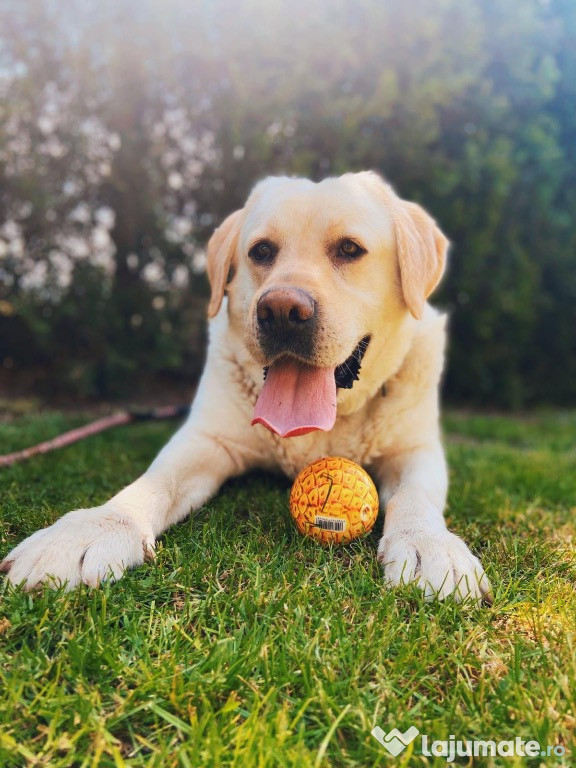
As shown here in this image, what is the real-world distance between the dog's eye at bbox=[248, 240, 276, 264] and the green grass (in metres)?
1.11

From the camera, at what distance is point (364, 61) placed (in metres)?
5.55

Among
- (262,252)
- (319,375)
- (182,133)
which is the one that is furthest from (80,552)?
(182,133)

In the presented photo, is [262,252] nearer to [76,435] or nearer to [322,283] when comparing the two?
[322,283]

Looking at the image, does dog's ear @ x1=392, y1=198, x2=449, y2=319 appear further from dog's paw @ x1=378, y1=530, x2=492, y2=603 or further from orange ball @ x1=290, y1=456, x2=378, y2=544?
dog's paw @ x1=378, y1=530, x2=492, y2=603

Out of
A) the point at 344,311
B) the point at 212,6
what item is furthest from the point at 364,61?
the point at 344,311

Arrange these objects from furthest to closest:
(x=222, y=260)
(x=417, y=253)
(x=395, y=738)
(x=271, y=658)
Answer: (x=222, y=260) → (x=417, y=253) → (x=271, y=658) → (x=395, y=738)

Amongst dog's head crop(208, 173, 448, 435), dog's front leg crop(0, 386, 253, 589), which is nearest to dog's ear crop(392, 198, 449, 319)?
dog's head crop(208, 173, 448, 435)

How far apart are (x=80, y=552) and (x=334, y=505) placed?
2.73ft

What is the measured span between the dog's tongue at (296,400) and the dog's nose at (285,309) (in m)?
0.20

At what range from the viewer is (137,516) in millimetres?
1974

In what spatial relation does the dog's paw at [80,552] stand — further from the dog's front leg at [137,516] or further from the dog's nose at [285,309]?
the dog's nose at [285,309]

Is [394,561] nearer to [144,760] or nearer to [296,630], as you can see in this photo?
[296,630]

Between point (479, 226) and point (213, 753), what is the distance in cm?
618

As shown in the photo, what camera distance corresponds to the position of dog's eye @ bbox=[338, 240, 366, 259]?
2.50 metres
